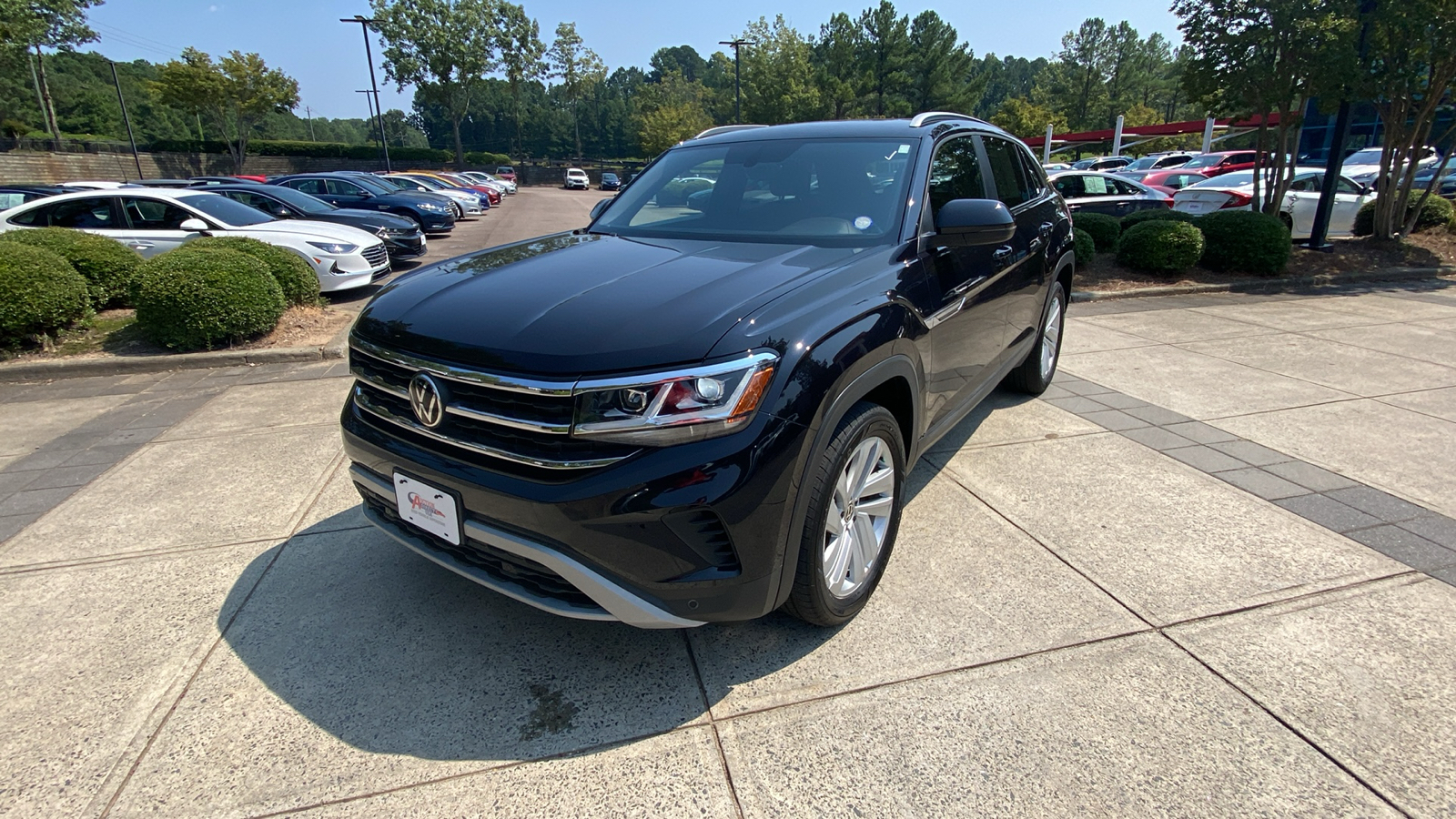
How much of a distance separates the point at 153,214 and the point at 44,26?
133ft

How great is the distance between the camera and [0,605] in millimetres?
3016

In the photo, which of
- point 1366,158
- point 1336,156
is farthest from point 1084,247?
point 1366,158

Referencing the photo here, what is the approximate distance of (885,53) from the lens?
181 feet

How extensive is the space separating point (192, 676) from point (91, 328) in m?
6.71

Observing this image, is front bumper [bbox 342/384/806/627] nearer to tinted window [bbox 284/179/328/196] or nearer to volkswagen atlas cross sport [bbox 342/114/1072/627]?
volkswagen atlas cross sport [bbox 342/114/1072/627]

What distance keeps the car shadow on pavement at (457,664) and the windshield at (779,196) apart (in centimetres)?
157

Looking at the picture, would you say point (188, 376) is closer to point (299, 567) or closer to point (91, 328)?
point (91, 328)

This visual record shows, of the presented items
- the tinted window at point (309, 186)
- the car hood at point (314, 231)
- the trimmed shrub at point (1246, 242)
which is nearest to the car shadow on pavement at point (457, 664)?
the car hood at point (314, 231)

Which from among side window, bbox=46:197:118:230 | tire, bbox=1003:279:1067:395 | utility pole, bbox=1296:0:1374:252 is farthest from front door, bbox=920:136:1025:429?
side window, bbox=46:197:118:230

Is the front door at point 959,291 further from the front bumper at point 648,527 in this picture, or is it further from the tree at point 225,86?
the tree at point 225,86

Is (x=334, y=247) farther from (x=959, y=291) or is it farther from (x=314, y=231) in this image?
(x=959, y=291)

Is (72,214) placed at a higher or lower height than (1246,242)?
higher

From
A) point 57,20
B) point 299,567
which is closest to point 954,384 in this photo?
point 299,567

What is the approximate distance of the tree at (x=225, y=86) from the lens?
40281 mm
